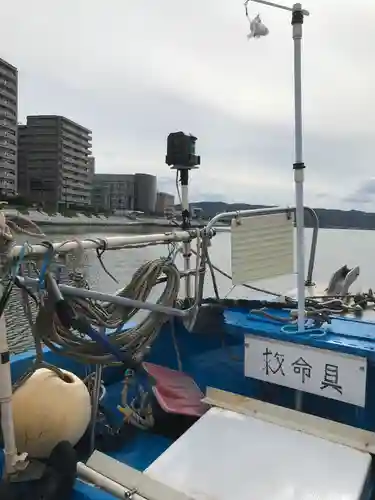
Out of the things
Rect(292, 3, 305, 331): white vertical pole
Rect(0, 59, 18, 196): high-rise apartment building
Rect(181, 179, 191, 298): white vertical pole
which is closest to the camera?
Rect(292, 3, 305, 331): white vertical pole

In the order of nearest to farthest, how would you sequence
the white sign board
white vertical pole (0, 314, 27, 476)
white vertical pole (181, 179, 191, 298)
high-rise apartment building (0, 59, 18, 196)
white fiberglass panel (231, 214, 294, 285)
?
white vertical pole (0, 314, 27, 476), the white sign board, white fiberglass panel (231, 214, 294, 285), white vertical pole (181, 179, 191, 298), high-rise apartment building (0, 59, 18, 196)

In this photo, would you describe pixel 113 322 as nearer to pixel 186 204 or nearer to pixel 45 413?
pixel 45 413

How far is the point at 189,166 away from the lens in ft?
9.47

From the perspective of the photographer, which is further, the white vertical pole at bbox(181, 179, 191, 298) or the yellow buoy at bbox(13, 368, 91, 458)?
the white vertical pole at bbox(181, 179, 191, 298)

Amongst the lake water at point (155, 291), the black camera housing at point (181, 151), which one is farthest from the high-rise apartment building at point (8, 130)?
the black camera housing at point (181, 151)

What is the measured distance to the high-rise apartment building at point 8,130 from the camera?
124 ft

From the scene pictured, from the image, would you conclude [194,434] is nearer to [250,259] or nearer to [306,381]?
[306,381]

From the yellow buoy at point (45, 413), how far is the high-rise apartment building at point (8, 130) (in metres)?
37.4

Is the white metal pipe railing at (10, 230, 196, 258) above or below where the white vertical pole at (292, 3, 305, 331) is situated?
below

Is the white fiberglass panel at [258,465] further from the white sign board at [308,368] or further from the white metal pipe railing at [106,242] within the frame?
the white metal pipe railing at [106,242]

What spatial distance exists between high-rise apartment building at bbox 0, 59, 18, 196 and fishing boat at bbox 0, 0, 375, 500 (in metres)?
36.9

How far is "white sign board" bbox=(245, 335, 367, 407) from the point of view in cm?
211

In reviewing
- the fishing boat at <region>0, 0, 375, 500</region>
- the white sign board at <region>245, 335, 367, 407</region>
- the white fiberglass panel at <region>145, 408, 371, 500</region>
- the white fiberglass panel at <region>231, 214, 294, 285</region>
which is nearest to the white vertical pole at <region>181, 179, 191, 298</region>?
the fishing boat at <region>0, 0, 375, 500</region>

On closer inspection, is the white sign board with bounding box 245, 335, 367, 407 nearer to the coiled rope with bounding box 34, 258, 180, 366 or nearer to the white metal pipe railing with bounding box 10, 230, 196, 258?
the coiled rope with bounding box 34, 258, 180, 366
